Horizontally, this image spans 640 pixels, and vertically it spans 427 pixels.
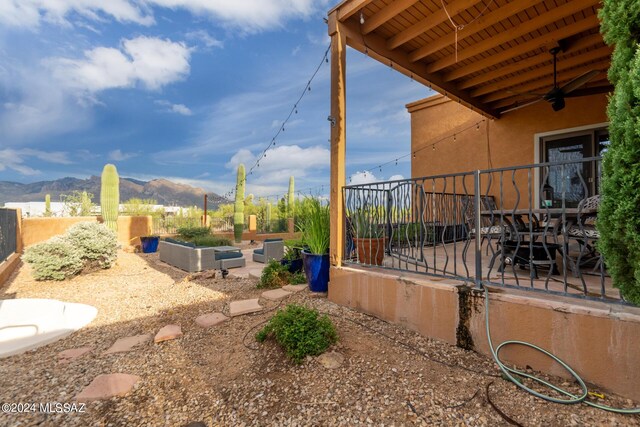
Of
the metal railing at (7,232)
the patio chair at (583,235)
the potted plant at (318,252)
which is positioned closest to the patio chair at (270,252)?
the potted plant at (318,252)

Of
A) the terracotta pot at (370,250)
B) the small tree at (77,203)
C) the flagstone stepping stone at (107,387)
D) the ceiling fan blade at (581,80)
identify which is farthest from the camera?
the small tree at (77,203)

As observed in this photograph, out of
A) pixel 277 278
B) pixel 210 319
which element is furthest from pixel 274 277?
pixel 210 319

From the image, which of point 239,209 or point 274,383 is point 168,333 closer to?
point 274,383

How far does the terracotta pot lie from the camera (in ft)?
10.0

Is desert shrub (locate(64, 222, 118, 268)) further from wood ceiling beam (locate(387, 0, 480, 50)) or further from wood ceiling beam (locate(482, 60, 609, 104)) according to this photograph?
wood ceiling beam (locate(482, 60, 609, 104))

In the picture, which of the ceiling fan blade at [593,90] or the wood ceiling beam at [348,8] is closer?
the wood ceiling beam at [348,8]

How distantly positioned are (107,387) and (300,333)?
129 cm

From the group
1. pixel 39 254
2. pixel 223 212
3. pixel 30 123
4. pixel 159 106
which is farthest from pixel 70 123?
pixel 39 254

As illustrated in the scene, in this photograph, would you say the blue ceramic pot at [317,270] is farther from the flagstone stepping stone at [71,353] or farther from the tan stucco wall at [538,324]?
the flagstone stepping stone at [71,353]

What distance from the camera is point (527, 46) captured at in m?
3.61

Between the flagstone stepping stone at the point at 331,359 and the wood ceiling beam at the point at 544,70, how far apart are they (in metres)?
4.70

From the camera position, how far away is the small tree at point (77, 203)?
35.6ft

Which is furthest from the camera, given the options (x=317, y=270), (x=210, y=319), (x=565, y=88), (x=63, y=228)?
(x=63, y=228)

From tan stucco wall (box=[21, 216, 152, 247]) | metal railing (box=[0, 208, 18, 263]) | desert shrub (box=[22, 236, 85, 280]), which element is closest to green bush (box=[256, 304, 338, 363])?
desert shrub (box=[22, 236, 85, 280])
